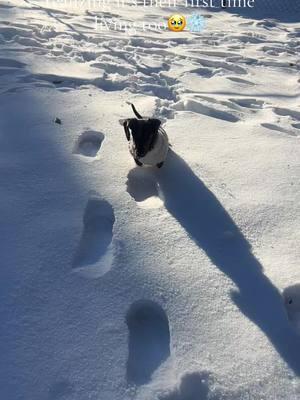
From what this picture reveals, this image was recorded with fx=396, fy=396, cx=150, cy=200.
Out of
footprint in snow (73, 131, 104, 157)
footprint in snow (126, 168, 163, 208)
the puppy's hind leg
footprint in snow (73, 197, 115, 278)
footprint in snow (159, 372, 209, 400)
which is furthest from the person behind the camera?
footprint in snow (73, 131, 104, 157)

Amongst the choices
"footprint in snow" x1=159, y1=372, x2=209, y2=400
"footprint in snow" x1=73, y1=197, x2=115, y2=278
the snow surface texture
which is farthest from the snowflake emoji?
"footprint in snow" x1=159, y1=372, x2=209, y2=400

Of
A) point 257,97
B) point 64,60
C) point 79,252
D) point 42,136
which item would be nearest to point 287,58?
point 257,97

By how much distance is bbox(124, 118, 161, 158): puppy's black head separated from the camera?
2.26 meters

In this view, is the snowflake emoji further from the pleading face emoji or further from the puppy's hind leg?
the puppy's hind leg

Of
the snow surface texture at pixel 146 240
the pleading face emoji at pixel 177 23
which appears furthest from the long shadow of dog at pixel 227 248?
the pleading face emoji at pixel 177 23

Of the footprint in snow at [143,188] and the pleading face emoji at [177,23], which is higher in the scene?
the pleading face emoji at [177,23]

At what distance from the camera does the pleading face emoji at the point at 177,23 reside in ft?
18.8

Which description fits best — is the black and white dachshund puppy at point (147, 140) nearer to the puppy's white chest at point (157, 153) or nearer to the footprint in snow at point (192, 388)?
the puppy's white chest at point (157, 153)

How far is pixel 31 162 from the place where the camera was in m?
2.43

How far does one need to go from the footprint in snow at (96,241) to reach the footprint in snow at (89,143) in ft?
1.81

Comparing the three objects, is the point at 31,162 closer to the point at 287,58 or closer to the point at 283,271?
the point at 283,271

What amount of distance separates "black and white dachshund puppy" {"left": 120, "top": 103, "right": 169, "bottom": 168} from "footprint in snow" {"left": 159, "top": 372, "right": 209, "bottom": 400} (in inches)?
49.7

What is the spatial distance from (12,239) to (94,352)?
72 centimetres

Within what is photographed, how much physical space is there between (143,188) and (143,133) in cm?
33
